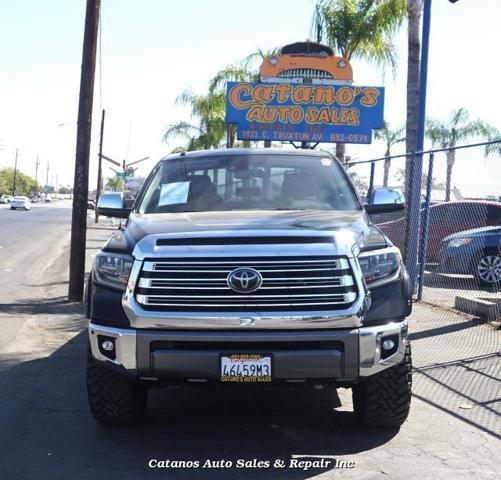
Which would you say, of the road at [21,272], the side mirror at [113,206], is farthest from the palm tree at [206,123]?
the side mirror at [113,206]

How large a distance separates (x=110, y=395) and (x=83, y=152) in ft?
21.6

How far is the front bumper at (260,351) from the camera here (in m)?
4.33

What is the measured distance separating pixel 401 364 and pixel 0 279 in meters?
10.7

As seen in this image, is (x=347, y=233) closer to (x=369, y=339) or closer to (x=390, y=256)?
(x=390, y=256)

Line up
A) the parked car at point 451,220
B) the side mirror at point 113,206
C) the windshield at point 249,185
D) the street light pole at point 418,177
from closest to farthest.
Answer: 1. the windshield at point 249,185
2. the side mirror at point 113,206
3. the street light pole at point 418,177
4. the parked car at point 451,220

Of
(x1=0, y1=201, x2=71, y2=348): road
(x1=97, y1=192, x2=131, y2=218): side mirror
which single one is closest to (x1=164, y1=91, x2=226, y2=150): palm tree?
(x1=0, y1=201, x2=71, y2=348): road

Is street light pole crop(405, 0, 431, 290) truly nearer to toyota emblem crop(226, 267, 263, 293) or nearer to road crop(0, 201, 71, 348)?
road crop(0, 201, 71, 348)

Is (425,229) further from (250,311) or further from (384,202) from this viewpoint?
(250,311)

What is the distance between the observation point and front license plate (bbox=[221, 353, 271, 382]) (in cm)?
434

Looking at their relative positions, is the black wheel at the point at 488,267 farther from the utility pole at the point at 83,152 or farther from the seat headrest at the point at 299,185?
the seat headrest at the point at 299,185

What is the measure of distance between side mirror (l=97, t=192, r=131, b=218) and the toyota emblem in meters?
2.14

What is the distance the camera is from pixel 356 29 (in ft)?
63.7

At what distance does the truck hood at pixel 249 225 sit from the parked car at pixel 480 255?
7363mm

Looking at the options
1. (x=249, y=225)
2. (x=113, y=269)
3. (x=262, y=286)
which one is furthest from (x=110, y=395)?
(x=249, y=225)
